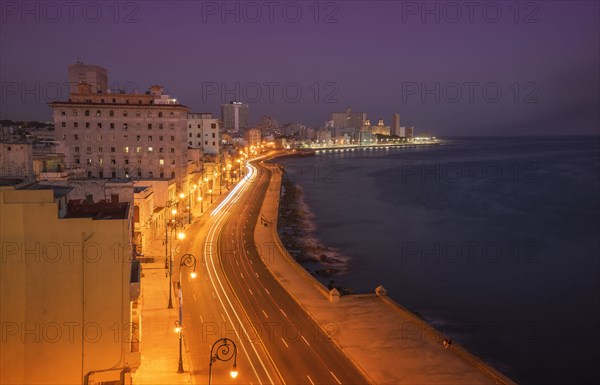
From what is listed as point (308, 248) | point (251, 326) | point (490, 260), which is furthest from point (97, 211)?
point (490, 260)

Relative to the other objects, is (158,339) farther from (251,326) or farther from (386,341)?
(386,341)

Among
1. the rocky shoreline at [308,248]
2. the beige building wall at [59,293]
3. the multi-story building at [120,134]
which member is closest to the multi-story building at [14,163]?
the beige building wall at [59,293]

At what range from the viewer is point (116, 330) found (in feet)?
41.2

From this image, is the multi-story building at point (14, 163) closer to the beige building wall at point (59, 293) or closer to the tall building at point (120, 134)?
the beige building wall at point (59, 293)

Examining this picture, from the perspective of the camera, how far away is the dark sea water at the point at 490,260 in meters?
30.6

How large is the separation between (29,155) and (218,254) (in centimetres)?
2434

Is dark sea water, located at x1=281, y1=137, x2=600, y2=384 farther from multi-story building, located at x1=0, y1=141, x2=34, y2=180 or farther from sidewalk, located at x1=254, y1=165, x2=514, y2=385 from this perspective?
multi-story building, located at x1=0, y1=141, x2=34, y2=180

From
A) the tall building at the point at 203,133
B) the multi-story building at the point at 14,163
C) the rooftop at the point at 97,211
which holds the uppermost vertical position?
the tall building at the point at 203,133

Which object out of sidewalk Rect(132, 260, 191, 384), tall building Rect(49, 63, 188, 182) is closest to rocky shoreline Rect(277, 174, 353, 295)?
sidewalk Rect(132, 260, 191, 384)

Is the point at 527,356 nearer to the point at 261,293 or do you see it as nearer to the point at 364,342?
the point at 364,342

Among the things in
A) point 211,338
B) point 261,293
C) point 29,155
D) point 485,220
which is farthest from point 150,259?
point 485,220

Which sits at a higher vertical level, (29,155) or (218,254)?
(29,155)

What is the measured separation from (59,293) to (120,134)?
45.4m

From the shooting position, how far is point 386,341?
2295 centimetres
